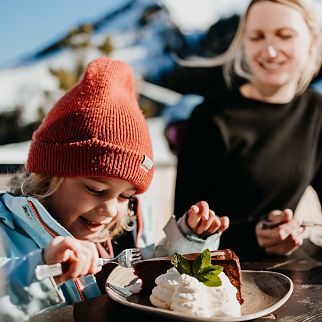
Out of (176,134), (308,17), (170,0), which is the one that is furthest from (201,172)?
(170,0)

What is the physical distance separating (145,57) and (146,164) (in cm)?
405

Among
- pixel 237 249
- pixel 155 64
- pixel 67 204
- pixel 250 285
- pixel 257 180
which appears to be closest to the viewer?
pixel 250 285

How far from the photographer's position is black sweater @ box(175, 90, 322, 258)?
1987mm

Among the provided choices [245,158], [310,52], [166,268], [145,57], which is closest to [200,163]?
[245,158]

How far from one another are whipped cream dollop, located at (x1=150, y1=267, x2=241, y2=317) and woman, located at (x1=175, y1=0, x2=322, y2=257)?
759 mm

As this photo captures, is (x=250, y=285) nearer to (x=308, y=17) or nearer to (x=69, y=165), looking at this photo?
(x=69, y=165)

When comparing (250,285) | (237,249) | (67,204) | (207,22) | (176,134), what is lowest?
(176,134)

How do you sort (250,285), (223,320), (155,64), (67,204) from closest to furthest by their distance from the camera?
(223,320) < (250,285) < (67,204) < (155,64)

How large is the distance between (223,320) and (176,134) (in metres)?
4.56

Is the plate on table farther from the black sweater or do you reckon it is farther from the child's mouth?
the black sweater

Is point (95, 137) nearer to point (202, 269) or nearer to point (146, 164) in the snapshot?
point (146, 164)

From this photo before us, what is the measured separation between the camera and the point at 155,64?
5.46 metres

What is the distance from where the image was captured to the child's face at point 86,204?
1400 mm

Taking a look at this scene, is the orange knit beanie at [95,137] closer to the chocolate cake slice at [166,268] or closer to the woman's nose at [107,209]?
the woman's nose at [107,209]
